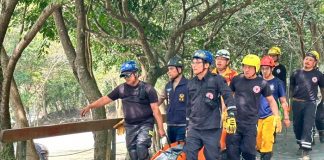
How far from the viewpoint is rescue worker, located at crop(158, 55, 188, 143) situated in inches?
301

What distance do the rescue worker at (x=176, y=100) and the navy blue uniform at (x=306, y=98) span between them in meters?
2.52

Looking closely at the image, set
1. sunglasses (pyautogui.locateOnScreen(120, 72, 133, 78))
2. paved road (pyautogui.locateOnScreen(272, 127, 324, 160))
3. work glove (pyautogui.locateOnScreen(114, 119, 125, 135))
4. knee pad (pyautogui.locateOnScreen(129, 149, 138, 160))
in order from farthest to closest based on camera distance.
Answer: paved road (pyautogui.locateOnScreen(272, 127, 324, 160)) → work glove (pyautogui.locateOnScreen(114, 119, 125, 135)) → knee pad (pyautogui.locateOnScreen(129, 149, 138, 160)) → sunglasses (pyautogui.locateOnScreen(120, 72, 133, 78))

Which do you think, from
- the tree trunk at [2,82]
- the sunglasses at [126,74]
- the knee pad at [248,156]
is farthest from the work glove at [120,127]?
the knee pad at [248,156]

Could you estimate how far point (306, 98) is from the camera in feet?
30.4

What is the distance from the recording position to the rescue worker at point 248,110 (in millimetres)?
7461

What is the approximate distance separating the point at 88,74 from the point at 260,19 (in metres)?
7.94

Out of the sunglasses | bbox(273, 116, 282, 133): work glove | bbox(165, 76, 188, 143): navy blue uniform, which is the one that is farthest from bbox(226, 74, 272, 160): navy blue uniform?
the sunglasses

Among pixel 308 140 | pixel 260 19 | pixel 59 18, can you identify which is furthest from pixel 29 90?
pixel 308 140

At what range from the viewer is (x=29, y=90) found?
3822cm

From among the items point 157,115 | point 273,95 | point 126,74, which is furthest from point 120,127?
point 273,95

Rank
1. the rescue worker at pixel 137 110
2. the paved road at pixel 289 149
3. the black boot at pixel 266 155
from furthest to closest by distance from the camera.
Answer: the paved road at pixel 289 149, the black boot at pixel 266 155, the rescue worker at pixel 137 110

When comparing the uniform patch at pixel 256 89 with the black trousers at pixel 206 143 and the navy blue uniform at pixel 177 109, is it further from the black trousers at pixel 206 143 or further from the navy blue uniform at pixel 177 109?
the black trousers at pixel 206 143

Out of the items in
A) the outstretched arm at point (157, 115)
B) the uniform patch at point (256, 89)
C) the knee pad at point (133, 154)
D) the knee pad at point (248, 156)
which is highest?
the uniform patch at point (256, 89)

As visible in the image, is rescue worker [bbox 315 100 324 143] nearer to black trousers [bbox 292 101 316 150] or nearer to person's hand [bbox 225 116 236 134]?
black trousers [bbox 292 101 316 150]
